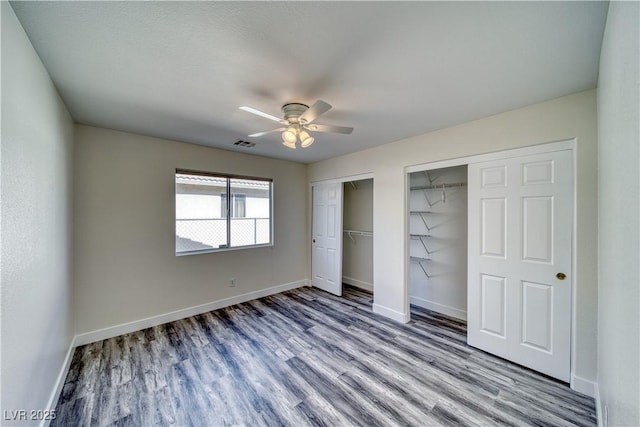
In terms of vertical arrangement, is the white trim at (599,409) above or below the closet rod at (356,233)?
below

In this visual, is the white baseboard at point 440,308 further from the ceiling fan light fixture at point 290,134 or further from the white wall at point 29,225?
the white wall at point 29,225

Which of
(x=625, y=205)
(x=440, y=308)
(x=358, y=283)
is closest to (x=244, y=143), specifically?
(x=358, y=283)

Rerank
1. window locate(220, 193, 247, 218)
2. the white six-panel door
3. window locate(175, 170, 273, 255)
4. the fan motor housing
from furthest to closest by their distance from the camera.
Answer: the white six-panel door < window locate(220, 193, 247, 218) < window locate(175, 170, 273, 255) < the fan motor housing

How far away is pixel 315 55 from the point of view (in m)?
1.54

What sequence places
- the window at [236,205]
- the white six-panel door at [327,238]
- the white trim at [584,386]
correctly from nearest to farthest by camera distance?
the white trim at [584,386], the window at [236,205], the white six-panel door at [327,238]

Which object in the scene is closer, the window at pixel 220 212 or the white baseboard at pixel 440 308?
the white baseboard at pixel 440 308

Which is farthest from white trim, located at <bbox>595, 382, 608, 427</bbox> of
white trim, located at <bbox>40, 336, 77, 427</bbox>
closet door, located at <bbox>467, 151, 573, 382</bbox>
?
white trim, located at <bbox>40, 336, 77, 427</bbox>

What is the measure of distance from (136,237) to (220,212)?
1.14m

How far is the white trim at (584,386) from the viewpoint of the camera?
1.94 m

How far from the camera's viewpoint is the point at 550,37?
4.55 feet

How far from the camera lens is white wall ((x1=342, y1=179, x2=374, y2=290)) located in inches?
183

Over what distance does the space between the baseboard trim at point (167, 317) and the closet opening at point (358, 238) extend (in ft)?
4.39

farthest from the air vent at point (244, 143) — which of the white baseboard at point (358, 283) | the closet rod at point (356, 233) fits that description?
the white baseboard at point (358, 283)

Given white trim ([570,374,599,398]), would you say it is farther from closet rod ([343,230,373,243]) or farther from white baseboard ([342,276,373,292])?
closet rod ([343,230,373,243])
